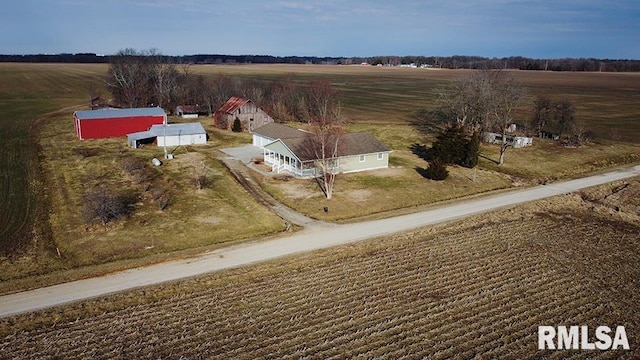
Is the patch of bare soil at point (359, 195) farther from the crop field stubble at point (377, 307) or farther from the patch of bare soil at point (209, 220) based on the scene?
the patch of bare soil at point (209, 220)

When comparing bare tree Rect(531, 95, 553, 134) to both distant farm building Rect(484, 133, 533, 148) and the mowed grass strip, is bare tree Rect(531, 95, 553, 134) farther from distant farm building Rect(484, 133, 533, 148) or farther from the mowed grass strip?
the mowed grass strip

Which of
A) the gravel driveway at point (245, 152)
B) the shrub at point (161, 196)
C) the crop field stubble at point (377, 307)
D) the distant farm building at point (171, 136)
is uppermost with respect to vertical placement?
the distant farm building at point (171, 136)

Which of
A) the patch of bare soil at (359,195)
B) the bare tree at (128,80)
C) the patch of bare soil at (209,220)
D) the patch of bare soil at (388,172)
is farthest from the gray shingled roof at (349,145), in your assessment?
the bare tree at (128,80)

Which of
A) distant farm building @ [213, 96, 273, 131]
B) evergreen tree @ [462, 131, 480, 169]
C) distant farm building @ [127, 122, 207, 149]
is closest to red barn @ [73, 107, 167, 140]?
distant farm building @ [127, 122, 207, 149]

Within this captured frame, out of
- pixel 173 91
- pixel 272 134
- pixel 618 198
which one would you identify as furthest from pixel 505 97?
pixel 173 91

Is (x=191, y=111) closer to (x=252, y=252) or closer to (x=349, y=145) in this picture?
(x=349, y=145)

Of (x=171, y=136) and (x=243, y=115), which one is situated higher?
(x=243, y=115)
